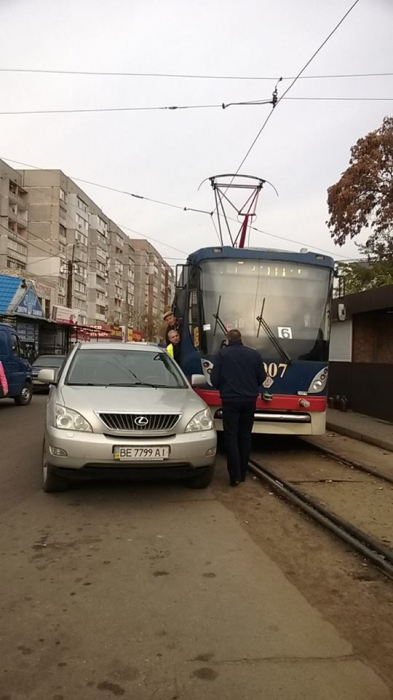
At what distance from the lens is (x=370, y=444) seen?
10359 mm

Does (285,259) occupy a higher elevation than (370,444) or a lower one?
higher

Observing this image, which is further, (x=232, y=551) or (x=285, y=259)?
(x=285, y=259)

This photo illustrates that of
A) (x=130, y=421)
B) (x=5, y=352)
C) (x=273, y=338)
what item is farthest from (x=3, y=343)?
(x=130, y=421)

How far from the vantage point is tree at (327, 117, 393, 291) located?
23172 mm

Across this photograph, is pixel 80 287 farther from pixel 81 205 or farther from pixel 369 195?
pixel 369 195

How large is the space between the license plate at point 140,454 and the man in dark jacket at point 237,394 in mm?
1216

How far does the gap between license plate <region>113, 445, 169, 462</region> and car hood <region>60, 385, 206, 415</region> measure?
1.22 ft

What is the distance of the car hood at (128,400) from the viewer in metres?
5.49

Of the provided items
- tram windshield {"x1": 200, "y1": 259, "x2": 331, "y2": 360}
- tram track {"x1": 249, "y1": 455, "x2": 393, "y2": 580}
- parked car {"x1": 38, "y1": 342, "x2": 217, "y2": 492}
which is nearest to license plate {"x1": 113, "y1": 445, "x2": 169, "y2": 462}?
parked car {"x1": 38, "y1": 342, "x2": 217, "y2": 492}

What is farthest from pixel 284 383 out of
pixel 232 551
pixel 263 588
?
pixel 263 588

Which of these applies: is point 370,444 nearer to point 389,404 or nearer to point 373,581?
point 389,404

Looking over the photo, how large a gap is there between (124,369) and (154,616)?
383cm

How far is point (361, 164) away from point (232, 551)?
2231cm

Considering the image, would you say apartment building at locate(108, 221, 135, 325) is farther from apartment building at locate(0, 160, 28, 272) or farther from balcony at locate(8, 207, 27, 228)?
apartment building at locate(0, 160, 28, 272)
